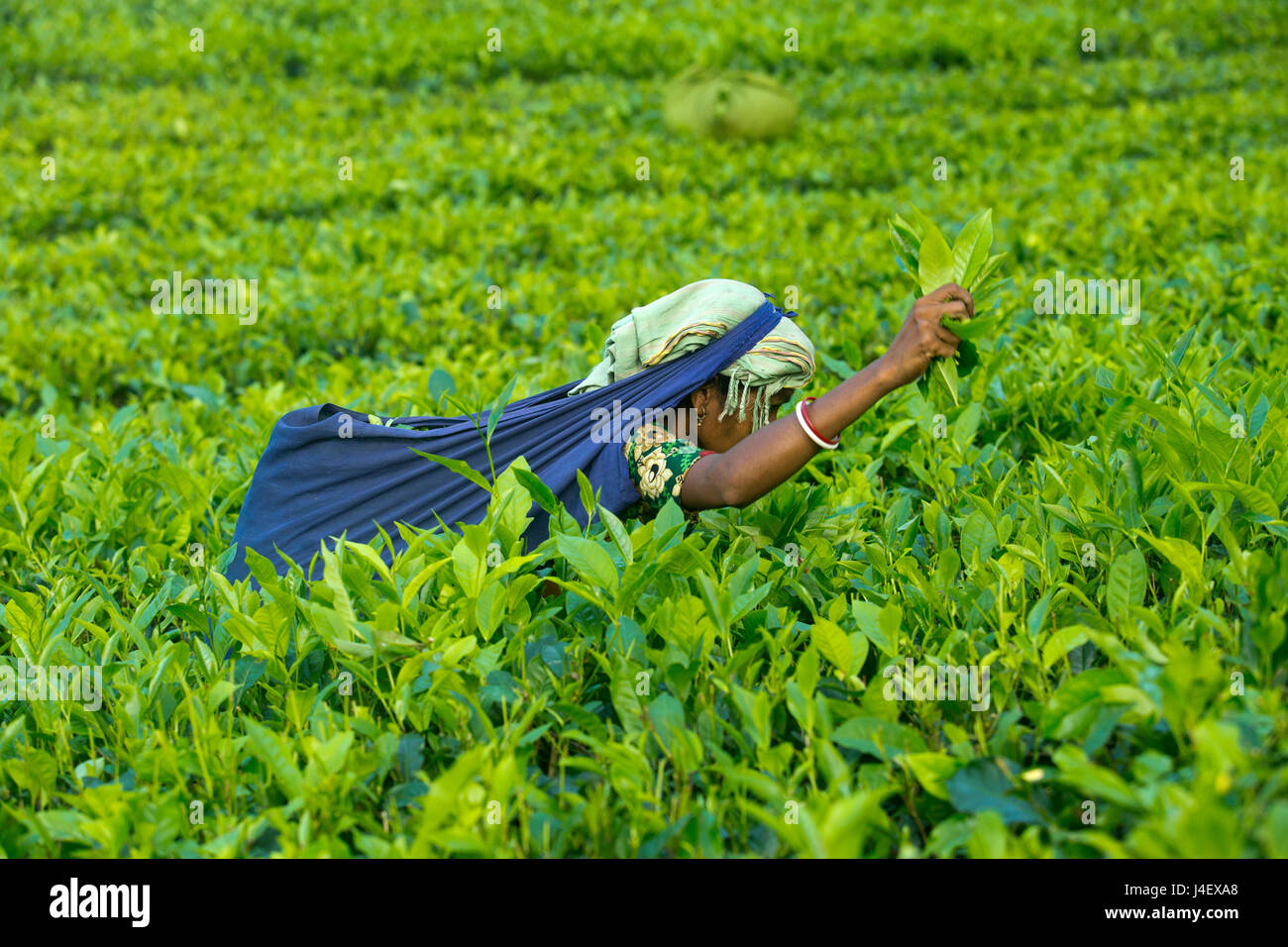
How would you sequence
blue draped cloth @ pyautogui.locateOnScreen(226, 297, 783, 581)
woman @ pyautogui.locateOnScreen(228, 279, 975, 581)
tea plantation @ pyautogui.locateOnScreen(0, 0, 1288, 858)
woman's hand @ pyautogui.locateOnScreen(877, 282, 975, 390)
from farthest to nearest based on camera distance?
blue draped cloth @ pyautogui.locateOnScreen(226, 297, 783, 581) < woman @ pyautogui.locateOnScreen(228, 279, 975, 581) < woman's hand @ pyautogui.locateOnScreen(877, 282, 975, 390) < tea plantation @ pyautogui.locateOnScreen(0, 0, 1288, 858)

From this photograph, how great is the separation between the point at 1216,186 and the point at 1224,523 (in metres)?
4.81

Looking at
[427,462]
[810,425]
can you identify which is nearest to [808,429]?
[810,425]

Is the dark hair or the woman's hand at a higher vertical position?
the woman's hand

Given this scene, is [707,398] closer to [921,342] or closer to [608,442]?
[608,442]

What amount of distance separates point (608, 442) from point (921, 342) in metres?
0.71

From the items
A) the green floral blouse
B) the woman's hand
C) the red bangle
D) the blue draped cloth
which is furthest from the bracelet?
the blue draped cloth

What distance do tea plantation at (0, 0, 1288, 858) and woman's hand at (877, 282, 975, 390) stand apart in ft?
1.12

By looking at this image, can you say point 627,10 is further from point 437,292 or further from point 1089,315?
point 1089,315

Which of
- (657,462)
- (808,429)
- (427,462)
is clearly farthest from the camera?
(427,462)

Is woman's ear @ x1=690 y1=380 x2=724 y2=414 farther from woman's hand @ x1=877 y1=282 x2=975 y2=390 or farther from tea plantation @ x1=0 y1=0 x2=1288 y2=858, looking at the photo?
woman's hand @ x1=877 y1=282 x2=975 y2=390

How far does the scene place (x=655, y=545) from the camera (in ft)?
6.69

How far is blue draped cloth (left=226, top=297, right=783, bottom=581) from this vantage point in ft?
8.16

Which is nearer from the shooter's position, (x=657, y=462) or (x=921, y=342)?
(x=921, y=342)
